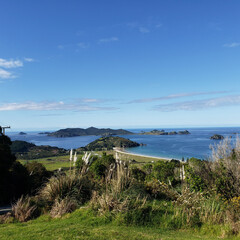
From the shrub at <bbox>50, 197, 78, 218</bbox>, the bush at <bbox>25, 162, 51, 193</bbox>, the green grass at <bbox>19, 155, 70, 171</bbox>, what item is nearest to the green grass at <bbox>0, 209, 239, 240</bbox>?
the shrub at <bbox>50, 197, 78, 218</bbox>

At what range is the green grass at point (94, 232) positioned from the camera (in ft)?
15.1

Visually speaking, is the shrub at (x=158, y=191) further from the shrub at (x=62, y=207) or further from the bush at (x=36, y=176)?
the bush at (x=36, y=176)

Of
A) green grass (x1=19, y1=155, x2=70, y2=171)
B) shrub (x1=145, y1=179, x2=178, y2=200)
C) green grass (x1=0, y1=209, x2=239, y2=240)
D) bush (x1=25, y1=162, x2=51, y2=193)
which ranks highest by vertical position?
green grass (x1=0, y1=209, x2=239, y2=240)

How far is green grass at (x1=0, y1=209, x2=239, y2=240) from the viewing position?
4616mm

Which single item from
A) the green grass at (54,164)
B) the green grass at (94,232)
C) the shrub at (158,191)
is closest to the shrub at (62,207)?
the green grass at (94,232)

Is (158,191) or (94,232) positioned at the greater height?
(94,232)

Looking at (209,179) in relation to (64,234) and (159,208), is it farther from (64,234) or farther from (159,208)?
(64,234)

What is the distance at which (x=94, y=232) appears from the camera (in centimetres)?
482

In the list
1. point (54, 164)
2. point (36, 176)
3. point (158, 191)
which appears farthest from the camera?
point (54, 164)

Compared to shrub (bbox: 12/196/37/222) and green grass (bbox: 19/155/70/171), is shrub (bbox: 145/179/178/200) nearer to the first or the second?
shrub (bbox: 12/196/37/222)

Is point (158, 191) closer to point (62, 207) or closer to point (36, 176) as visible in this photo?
point (62, 207)

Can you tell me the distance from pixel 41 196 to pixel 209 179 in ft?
24.0

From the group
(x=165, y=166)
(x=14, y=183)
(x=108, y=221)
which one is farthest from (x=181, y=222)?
(x=165, y=166)

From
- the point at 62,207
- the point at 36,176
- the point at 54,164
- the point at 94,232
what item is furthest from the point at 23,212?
the point at 54,164
